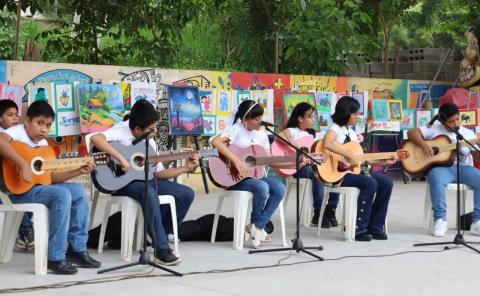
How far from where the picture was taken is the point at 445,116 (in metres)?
8.86

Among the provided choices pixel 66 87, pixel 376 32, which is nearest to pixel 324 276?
pixel 66 87

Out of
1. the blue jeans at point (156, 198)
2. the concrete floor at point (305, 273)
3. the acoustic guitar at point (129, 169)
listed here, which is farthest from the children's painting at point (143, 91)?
the acoustic guitar at point (129, 169)

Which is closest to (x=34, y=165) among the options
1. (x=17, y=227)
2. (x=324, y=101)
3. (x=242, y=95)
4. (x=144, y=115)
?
(x=17, y=227)

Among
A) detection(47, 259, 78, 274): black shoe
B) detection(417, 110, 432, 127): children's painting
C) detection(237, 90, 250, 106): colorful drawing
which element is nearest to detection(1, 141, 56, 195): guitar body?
detection(47, 259, 78, 274): black shoe

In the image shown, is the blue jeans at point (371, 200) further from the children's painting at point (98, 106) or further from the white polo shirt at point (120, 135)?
the children's painting at point (98, 106)

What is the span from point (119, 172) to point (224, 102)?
6.02 meters

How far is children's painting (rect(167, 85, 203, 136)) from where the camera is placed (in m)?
12.2

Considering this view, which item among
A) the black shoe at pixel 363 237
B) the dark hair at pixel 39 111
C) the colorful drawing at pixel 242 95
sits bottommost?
the black shoe at pixel 363 237

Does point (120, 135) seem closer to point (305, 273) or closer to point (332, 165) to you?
point (305, 273)

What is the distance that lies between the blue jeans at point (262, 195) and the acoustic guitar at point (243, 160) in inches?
2.7

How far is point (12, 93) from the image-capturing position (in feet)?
35.6

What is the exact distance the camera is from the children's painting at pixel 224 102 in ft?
42.7

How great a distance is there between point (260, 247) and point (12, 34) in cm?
1378

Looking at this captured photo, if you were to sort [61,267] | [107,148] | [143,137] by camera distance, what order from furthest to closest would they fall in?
[107,148] → [143,137] → [61,267]
